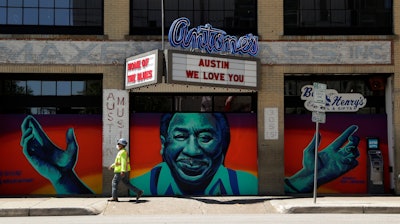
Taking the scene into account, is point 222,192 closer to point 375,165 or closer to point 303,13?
point 375,165

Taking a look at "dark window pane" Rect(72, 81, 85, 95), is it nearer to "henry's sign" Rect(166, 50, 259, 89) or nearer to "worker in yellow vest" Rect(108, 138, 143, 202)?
"worker in yellow vest" Rect(108, 138, 143, 202)

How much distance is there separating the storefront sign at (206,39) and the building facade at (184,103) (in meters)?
0.66

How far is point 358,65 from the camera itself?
61.3 feet

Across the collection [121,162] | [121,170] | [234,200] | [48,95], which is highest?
[48,95]

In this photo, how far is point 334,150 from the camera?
19188 mm

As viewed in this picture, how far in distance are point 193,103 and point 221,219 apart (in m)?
5.90

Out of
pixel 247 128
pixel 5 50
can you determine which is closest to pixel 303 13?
pixel 247 128

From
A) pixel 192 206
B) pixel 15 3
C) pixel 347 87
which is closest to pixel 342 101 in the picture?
pixel 347 87

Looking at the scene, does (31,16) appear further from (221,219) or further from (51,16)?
(221,219)

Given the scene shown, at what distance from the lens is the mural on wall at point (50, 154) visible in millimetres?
18438

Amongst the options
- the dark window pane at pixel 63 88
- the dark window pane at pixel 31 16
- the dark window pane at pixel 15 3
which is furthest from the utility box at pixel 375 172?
the dark window pane at pixel 15 3

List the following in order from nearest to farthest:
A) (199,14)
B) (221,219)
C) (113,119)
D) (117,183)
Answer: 1. (221,219)
2. (117,183)
3. (113,119)
4. (199,14)

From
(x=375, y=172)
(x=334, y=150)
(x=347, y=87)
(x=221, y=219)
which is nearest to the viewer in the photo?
(x=221, y=219)

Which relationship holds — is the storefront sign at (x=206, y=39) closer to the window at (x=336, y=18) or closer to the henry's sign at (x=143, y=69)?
the henry's sign at (x=143, y=69)
